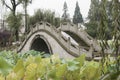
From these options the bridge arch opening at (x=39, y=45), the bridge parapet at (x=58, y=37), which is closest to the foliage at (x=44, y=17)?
the bridge arch opening at (x=39, y=45)

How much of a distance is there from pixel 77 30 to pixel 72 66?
19.7 meters

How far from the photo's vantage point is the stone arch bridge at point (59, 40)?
17.2m

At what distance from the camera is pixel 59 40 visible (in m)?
18.3

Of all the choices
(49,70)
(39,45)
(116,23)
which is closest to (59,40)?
(39,45)

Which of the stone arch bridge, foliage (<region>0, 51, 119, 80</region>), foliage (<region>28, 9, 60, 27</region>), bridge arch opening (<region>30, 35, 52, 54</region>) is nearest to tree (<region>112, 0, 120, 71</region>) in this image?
foliage (<region>0, 51, 119, 80</region>)

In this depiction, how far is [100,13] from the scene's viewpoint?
4.37 ft

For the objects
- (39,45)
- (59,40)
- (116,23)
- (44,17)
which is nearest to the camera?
(116,23)

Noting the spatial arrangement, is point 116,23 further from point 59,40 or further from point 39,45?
point 39,45

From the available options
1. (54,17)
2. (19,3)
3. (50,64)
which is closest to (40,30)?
(19,3)

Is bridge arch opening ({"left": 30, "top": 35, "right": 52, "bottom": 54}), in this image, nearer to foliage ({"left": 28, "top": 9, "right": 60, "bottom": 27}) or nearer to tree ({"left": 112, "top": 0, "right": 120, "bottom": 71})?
foliage ({"left": 28, "top": 9, "right": 60, "bottom": 27})

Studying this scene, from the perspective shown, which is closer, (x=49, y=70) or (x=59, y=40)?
(x=49, y=70)

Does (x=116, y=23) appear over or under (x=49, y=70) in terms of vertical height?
over

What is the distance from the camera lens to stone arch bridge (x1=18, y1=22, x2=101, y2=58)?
17.2 m

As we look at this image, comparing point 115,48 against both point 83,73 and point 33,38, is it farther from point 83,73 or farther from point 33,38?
point 33,38
